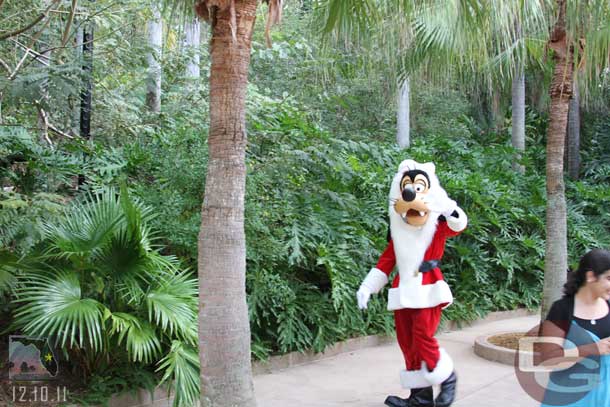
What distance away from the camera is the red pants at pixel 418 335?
5551 millimetres

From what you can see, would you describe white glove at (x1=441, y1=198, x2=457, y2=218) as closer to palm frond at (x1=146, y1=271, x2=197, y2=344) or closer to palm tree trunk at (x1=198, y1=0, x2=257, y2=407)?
palm tree trunk at (x1=198, y1=0, x2=257, y2=407)

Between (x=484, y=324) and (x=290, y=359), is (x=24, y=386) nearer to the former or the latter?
(x=290, y=359)

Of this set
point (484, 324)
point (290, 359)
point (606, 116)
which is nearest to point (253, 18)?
point (290, 359)

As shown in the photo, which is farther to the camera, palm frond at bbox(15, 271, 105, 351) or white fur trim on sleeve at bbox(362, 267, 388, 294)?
white fur trim on sleeve at bbox(362, 267, 388, 294)

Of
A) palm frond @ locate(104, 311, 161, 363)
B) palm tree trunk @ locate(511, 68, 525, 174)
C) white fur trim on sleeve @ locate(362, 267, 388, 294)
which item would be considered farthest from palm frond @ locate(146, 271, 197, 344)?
palm tree trunk @ locate(511, 68, 525, 174)

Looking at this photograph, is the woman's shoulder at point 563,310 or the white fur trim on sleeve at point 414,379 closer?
the woman's shoulder at point 563,310

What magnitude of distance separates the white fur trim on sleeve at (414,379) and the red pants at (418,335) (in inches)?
2.2

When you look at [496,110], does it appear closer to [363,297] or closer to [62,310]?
[363,297]

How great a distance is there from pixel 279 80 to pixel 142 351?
10.9 meters

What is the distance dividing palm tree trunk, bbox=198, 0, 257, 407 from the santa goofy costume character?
167 centimetres

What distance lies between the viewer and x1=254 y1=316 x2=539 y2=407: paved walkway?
20.4 feet

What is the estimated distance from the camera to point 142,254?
5707mm

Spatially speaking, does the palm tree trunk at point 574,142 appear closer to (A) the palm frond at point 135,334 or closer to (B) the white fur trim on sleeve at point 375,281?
(B) the white fur trim on sleeve at point 375,281

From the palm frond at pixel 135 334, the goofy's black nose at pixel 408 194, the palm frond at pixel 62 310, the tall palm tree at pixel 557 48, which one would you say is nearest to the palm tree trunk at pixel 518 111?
the tall palm tree at pixel 557 48
